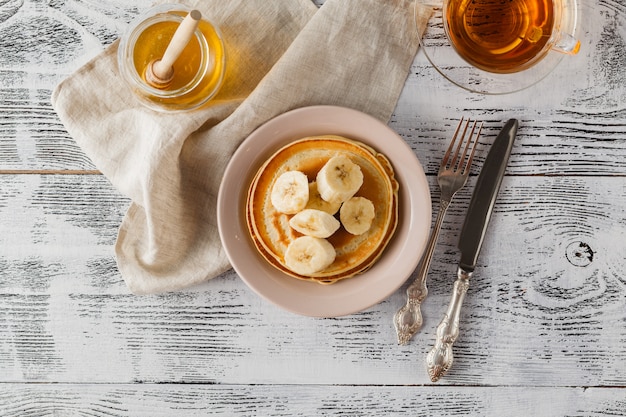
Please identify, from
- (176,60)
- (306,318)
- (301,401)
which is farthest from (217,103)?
(301,401)

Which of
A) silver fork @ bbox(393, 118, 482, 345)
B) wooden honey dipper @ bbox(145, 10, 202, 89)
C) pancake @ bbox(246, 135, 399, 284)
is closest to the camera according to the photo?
wooden honey dipper @ bbox(145, 10, 202, 89)

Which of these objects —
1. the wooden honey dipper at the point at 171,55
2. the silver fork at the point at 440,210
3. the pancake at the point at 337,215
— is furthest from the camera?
the silver fork at the point at 440,210

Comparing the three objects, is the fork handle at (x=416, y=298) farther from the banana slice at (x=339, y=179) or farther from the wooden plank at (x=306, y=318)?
the banana slice at (x=339, y=179)

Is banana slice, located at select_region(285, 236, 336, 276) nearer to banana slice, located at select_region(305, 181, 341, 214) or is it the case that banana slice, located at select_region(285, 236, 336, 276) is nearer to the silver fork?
banana slice, located at select_region(305, 181, 341, 214)

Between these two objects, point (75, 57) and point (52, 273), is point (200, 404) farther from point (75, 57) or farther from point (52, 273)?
point (75, 57)

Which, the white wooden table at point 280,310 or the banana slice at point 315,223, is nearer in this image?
the banana slice at point 315,223

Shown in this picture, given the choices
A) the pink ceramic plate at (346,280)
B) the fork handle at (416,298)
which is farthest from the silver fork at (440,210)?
the pink ceramic plate at (346,280)

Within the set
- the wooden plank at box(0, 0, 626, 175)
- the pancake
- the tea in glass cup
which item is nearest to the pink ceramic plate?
the pancake
